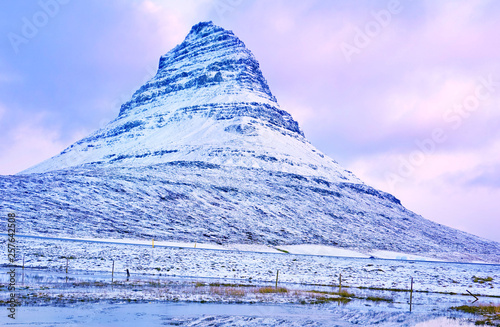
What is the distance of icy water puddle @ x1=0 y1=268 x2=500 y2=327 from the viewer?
1881 cm

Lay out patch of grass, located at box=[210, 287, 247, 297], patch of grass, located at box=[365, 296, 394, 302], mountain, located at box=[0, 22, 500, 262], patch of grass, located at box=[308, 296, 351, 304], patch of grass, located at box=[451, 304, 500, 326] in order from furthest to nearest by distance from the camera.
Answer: mountain, located at box=[0, 22, 500, 262] < patch of grass, located at box=[365, 296, 394, 302] < patch of grass, located at box=[210, 287, 247, 297] < patch of grass, located at box=[308, 296, 351, 304] < patch of grass, located at box=[451, 304, 500, 326]

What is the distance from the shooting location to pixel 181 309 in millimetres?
21984

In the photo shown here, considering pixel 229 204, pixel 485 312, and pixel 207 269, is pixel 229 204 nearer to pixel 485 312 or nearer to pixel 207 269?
pixel 207 269

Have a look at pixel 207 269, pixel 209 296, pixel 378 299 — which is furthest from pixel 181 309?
pixel 207 269

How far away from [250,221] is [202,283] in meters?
91.2

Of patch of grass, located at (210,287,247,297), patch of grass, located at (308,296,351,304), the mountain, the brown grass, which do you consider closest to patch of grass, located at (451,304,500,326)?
patch of grass, located at (308,296,351,304)

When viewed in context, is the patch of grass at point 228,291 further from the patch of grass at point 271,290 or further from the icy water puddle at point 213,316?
the icy water puddle at point 213,316

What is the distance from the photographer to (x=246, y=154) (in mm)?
179375

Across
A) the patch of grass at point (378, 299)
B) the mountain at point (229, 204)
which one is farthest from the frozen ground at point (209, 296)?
the mountain at point (229, 204)

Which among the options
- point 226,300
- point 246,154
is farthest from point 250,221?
point 226,300

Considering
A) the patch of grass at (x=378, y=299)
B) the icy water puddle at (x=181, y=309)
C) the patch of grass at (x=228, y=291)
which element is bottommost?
the patch of grass at (x=378, y=299)

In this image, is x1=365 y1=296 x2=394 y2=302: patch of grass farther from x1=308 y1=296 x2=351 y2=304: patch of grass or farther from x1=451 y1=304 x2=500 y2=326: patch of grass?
x1=451 y1=304 x2=500 y2=326: patch of grass

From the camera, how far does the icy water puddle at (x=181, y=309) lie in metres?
18.8

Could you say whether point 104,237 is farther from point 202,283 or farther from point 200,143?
point 200,143
